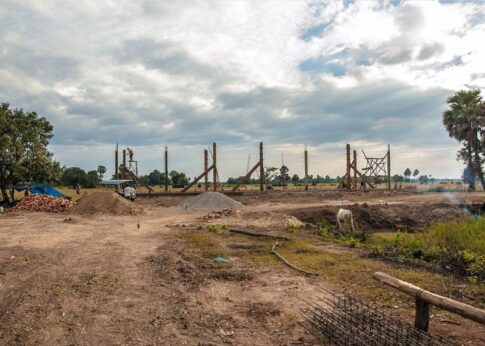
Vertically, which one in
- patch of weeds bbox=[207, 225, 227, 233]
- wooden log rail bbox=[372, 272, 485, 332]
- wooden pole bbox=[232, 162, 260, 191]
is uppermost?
wooden pole bbox=[232, 162, 260, 191]

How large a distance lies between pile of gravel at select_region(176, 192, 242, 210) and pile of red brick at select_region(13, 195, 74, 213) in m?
6.72

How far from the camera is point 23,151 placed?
23.7m

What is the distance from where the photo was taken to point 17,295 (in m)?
6.64

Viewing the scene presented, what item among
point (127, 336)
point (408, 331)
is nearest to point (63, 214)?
point (127, 336)

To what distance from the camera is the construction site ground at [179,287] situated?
5.21 metres

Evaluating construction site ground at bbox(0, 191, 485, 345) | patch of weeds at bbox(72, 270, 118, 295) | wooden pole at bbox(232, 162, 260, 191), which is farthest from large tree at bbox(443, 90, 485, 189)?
patch of weeds at bbox(72, 270, 118, 295)

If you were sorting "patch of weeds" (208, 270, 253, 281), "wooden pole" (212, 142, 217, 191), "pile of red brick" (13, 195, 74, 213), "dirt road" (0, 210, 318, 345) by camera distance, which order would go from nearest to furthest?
"dirt road" (0, 210, 318, 345), "patch of weeds" (208, 270, 253, 281), "pile of red brick" (13, 195, 74, 213), "wooden pole" (212, 142, 217, 191)

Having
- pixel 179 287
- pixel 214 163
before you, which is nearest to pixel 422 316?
pixel 179 287

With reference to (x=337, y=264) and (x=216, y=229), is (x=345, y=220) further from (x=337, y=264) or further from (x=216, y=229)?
(x=337, y=264)

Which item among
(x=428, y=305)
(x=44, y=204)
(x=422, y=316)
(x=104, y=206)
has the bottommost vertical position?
(x=422, y=316)

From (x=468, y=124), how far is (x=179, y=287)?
38.1 metres

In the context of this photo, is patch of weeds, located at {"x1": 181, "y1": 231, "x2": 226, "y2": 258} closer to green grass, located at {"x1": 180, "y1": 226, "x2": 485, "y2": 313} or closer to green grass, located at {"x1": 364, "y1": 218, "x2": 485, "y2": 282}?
green grass, located at {"x1": 180, "y1": 226, "x2": 485, "y2": 313}

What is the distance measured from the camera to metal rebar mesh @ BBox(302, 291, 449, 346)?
15.1 feet

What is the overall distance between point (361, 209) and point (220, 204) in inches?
326
